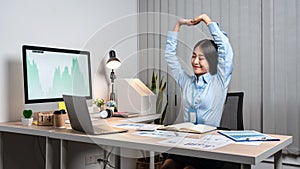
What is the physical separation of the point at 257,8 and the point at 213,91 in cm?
120

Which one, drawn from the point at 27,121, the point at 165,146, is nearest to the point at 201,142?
the point at 165,146

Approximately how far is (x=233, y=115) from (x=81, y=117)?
3.81 feet

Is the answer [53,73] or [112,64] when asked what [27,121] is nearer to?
[53,73]

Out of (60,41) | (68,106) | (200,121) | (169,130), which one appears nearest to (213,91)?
(200,121)

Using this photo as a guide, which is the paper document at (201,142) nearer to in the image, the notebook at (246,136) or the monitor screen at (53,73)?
the notebook at (246,136)

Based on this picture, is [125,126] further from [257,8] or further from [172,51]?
[257,8]

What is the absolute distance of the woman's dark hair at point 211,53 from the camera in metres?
2.16

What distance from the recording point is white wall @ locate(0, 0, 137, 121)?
2.55 m

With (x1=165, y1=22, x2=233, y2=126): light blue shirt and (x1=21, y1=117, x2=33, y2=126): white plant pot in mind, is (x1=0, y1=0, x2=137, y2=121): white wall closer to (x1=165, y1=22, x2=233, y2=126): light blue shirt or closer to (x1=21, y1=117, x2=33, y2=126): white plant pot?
(x1=21, y1=117, x2=33, y2=126): white plant pot

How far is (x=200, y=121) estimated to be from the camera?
2.19 m

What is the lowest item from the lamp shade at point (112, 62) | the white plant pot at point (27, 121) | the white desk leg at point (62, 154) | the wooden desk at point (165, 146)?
the white desk leg at point (62, 154)

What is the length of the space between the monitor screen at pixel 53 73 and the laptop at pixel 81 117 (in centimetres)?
47

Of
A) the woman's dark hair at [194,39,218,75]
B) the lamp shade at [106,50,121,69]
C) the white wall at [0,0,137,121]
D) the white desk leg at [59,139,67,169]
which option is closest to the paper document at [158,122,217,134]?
the woman's dark hair at [194,39,218,75]

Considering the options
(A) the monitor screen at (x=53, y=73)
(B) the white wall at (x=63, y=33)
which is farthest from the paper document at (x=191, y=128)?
(A) the monitor screen at (x=53, y=73)
